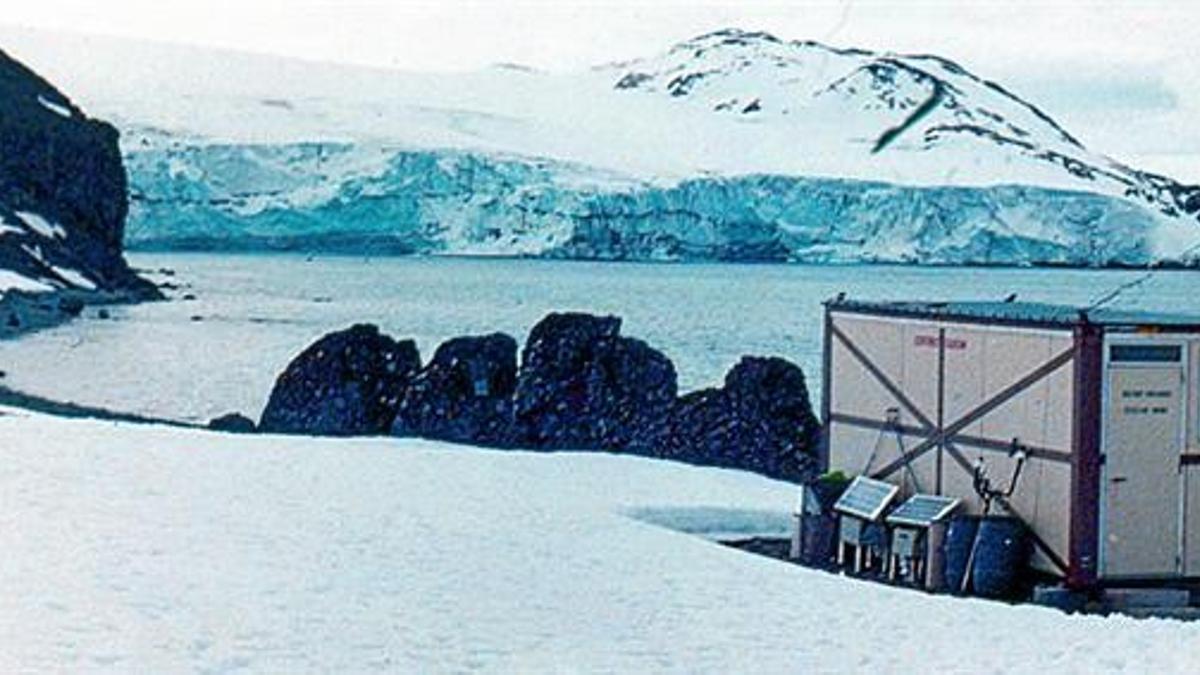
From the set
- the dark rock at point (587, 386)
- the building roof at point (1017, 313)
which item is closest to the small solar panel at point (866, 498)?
the building roof at point (1017, 313)

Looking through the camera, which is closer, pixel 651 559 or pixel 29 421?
pixel 651 559

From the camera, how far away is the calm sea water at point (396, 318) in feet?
231

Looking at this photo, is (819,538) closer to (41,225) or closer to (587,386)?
(587,386)

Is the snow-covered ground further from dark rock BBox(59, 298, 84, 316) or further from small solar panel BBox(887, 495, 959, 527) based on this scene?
dark rock BBox(59, 298, 84, 316)

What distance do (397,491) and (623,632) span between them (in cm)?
718

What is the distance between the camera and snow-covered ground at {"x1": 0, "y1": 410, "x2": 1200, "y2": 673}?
1262 centimetres

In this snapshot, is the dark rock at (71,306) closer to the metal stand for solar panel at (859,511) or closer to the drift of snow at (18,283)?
the drift of snow at (18,283)

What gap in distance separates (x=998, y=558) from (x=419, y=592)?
622 cm

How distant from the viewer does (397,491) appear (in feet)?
67.7

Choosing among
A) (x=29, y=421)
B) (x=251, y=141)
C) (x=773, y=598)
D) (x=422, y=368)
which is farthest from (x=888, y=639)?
(x=251, y=141)

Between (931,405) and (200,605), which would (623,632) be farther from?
(931,405)

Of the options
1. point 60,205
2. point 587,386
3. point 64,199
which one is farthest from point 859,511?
point 64,199

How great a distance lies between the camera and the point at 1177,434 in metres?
18.2

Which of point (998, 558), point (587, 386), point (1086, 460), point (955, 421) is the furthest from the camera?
point (587, 386)
